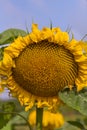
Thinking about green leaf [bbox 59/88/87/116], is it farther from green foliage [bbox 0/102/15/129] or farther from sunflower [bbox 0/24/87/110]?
green foliage [bbox 0/102/15/129]

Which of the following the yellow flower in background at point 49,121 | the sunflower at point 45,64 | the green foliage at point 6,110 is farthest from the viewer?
the yellow flower in background at point 49,121

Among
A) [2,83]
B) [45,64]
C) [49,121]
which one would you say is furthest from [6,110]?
[49,121]

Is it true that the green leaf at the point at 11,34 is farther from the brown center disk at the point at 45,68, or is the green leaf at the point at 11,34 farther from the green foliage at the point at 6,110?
the green foliage at the point at 6,110

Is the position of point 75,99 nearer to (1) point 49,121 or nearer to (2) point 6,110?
(2) point 6,110

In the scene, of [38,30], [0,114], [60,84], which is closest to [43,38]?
[38,30]

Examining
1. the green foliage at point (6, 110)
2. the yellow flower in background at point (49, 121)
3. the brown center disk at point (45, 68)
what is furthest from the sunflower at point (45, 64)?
the yellow flower in background at point (49, 121)

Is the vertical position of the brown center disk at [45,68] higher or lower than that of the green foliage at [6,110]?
higher

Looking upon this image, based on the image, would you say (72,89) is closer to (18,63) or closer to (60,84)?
(60,84)
